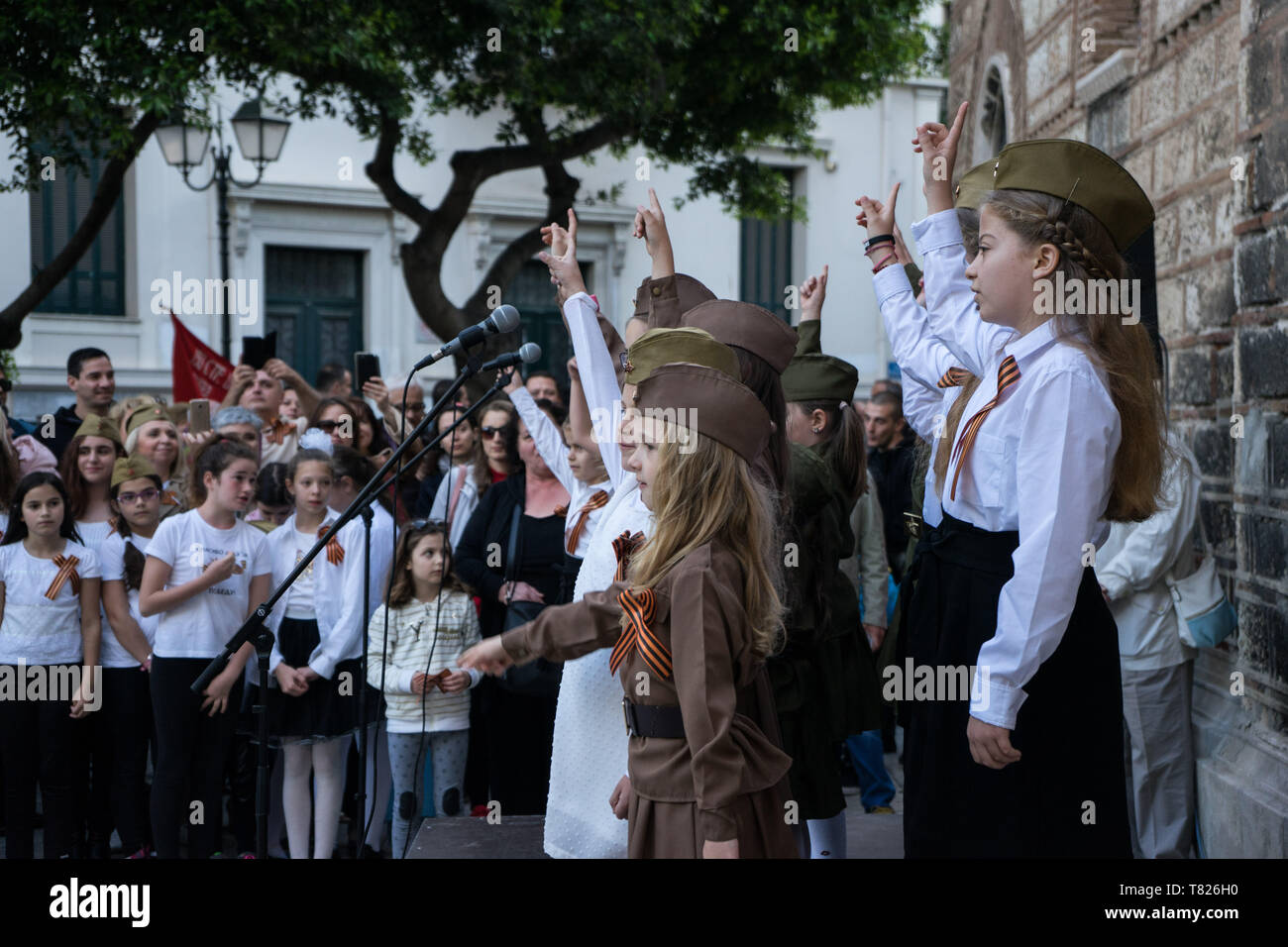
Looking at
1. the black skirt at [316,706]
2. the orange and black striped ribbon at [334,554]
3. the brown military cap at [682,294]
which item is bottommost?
the black skirt at [316,706]

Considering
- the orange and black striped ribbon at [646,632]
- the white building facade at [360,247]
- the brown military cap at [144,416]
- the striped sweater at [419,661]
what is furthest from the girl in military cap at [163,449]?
the white building facade at [360,247]

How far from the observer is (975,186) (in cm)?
347

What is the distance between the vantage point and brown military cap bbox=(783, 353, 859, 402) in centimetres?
477

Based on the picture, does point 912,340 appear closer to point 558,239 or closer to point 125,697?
point 558,239

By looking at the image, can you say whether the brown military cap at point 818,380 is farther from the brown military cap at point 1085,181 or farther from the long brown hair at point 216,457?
the long brown hair at point 216,457

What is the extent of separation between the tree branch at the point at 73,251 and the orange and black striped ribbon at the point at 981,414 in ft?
26.4

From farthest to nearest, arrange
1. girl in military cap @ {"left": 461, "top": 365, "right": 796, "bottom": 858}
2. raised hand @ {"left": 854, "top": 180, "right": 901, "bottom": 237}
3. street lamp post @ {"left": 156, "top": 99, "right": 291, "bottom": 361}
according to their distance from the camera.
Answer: street lamp post @ {"left": 156, "top": 99, "right": 291, "bottom": 361} < raised hand @ {"left": 854, "top": 180, "right": 901, "bottom": 237} < girl in military cap @ {"left": 461, "top": 365, "right": 796, "bottom": 858}

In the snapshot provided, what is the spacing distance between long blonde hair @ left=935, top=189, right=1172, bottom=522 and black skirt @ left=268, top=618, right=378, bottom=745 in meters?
3.55

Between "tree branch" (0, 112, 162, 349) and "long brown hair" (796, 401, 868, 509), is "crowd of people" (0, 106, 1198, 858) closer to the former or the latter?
"long brown hair" (796, 401, 868, 509)

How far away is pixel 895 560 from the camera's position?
782 cm

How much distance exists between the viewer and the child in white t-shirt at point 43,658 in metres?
5.48

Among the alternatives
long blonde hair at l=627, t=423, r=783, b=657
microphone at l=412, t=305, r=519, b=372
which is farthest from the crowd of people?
microphone at l=412, t=305, r=519, b=372
